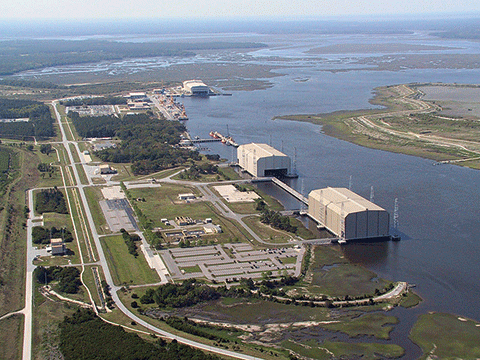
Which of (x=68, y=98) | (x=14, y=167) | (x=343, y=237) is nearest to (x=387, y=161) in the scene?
(x=343, y=237)

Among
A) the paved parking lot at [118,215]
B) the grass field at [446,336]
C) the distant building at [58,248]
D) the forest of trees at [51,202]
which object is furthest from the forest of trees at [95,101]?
the grass field at [446,336]

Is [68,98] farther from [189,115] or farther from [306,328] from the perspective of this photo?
Answer: [306,328]

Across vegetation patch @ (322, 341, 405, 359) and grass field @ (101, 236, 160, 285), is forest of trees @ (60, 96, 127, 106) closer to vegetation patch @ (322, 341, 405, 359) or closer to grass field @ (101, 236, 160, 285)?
grass field @ (101, 236, 160, 285)

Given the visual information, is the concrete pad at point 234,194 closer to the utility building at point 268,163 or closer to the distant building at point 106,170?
the utility building at point 268,163

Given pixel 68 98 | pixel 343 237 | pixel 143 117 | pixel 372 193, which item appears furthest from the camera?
pixel 68 98

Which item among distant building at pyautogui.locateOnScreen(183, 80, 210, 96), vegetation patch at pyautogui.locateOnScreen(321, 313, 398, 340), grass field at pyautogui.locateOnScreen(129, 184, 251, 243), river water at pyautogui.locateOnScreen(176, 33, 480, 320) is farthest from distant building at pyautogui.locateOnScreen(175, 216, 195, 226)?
distant building at pyautogui.locateOnScreen(183, 80, 210, 96)
